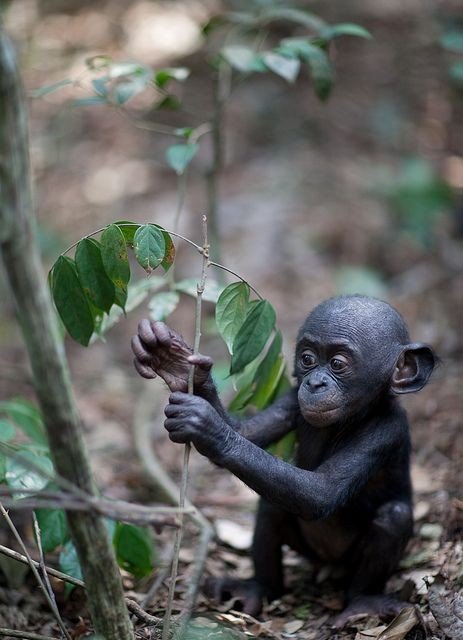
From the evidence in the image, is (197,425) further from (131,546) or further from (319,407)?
(131,546)

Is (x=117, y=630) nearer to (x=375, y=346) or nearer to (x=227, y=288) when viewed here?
(x=227, y=288)

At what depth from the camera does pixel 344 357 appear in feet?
13.6

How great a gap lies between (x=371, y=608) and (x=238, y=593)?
2.44ft

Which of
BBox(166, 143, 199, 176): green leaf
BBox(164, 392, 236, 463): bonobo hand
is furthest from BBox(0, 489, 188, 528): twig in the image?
BBox(166, 143, 199, 176): green leaf

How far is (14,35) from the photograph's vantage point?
11.6 m

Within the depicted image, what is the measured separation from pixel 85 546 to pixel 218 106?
12.6 ft

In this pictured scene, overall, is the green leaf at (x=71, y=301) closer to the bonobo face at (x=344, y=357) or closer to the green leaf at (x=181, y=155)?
the bonobo face at (x=344, y=357)

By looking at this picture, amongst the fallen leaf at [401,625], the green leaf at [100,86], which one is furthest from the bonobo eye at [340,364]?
the green leaf at [100,86]

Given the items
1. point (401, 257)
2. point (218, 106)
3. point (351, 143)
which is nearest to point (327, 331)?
point (218, 106)

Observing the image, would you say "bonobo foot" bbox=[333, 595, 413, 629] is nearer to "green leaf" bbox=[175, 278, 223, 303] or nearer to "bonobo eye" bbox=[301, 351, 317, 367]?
"bonobo eye" bbox=[301, 351, 317, 367]

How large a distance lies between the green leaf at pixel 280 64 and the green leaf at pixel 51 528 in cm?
280

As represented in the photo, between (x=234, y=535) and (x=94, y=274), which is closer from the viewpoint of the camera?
(x=94, y=274)

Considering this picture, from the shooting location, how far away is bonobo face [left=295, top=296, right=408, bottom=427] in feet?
13.2

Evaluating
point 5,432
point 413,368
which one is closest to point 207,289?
point 413,368
